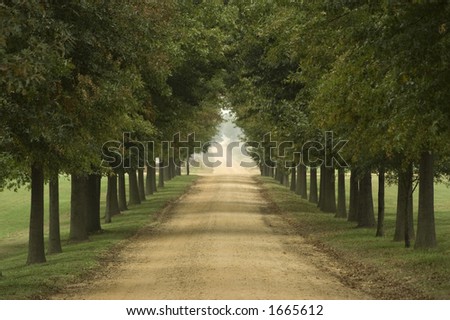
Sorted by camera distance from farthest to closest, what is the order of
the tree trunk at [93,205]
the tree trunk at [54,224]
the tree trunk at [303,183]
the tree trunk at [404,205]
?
the tree trunk at [303,183]
the tree trunk at [93,205]
the tree trunk at [54,224]
the tree trunk at [404,205]

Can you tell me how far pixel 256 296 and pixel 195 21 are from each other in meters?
19.1

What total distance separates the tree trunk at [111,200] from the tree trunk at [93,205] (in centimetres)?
231

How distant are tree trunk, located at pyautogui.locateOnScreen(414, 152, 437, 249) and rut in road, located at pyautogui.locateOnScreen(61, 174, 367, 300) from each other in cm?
282

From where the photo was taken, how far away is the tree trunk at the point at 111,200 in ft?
142

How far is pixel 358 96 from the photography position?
21078 mm

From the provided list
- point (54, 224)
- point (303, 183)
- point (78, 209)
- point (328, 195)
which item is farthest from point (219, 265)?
point (303, 183)

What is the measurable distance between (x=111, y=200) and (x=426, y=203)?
25255mm

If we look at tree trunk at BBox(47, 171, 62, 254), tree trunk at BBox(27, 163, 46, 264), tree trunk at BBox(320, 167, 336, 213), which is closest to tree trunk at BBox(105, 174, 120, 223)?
tree trunk at BBox(47, 171, 62, 254)

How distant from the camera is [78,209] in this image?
33.8m

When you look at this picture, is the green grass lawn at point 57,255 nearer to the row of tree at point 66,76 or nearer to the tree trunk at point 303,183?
the row of tree at point 66,76

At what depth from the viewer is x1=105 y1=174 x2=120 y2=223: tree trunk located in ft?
142

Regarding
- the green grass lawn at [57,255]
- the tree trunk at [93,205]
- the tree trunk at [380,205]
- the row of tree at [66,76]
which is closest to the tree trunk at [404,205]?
the tree trunk at [380,205]

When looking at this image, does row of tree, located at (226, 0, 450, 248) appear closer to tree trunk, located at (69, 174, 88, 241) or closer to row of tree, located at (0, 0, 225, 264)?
row of tree, located at (0, 0, 225, 264)

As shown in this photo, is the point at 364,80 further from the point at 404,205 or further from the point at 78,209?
the point at 78,209
